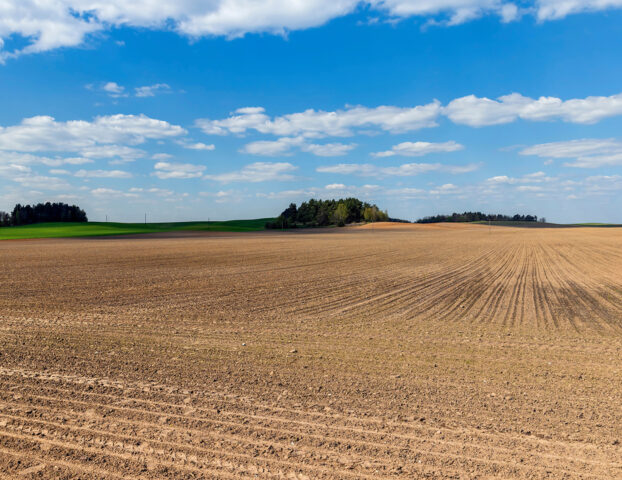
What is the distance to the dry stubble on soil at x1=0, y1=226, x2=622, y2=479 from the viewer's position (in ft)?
14.8

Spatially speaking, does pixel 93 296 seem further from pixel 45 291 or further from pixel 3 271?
pixel 3 271

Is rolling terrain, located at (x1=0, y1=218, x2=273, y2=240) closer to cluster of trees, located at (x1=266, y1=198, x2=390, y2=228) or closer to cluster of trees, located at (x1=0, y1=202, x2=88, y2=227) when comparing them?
cluster of trees, located at (x1=0, y1=202, x2=88, y2=227)

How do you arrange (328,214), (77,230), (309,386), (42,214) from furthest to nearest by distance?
(328,214) → (42,214) → (77,230) → (309,386)

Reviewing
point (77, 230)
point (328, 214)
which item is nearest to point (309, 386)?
point (77, 230)

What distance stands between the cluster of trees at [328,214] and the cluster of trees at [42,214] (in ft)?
155

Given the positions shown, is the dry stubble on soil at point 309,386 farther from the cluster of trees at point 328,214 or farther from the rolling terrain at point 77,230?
the cluster of trees at point 328,214

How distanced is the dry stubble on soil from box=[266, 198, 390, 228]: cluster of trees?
10635 cm

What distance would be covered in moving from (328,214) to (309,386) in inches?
4815

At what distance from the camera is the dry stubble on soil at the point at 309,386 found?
4512mm

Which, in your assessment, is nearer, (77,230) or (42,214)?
(77,230)

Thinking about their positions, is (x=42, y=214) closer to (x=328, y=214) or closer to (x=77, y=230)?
(x=77, y=230)

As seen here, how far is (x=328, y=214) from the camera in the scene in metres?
128

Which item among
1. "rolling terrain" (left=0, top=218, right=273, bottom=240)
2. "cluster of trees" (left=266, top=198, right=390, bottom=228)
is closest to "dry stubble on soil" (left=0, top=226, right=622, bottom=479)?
"rolling terrain" (left=0, top=218, right=273, bottom=240)

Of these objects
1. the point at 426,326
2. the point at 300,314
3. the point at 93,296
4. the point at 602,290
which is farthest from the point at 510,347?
the point at 93,296
